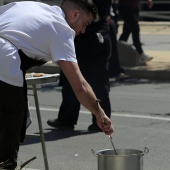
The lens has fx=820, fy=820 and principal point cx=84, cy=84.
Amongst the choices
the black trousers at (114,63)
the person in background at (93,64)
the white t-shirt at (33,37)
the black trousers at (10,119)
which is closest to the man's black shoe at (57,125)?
the person in background at (93,64)

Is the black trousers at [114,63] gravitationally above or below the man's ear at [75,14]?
below

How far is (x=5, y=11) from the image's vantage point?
18.3 feet

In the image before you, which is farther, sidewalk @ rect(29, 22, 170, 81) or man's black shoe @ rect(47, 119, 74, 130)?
sidewalk @ rect(29, 22, 170, 81)

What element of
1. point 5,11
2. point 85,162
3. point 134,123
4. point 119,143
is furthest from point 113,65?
point 5,11

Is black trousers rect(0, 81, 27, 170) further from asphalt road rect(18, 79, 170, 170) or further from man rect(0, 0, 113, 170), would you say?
asphalt road rect(18, 79, 170, 170)

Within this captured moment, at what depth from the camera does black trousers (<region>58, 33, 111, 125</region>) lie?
9.44m

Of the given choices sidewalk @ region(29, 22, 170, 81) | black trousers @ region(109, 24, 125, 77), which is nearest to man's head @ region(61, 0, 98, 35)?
black trousers @ region(109, 24, 125, 77)

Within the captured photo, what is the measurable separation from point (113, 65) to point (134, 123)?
459cm

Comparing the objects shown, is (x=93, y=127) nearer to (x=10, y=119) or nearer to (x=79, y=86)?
(x=10, y=119)

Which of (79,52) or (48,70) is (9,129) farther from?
(48,70)

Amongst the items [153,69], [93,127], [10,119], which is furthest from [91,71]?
[153,69]

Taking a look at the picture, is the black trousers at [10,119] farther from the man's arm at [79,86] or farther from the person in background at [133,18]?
the person in background at [133,18]

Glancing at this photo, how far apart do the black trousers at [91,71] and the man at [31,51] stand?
3.87 m

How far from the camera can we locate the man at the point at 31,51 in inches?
207
